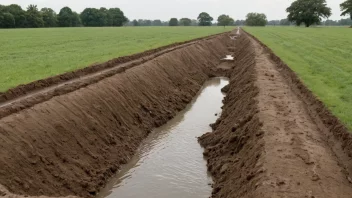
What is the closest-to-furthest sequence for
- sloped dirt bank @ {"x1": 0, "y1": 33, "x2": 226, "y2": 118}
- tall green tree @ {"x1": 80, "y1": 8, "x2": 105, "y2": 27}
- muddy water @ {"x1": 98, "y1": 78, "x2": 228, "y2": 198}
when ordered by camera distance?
→ muddy water @ {"x1": 98, "y1": 78, "x2": 228, "y2": 198} → sloped dirt bank @ {"x1": 0, "y1": 33, "x2": 226, "y2": 118} → tall green tree @ {"x1": 80, "y1": 8, "x2": 105, "y2": 27}

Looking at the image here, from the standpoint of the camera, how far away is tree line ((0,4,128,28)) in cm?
10162

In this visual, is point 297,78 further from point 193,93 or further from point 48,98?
point 48,98

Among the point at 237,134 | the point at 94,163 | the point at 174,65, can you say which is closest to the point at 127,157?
the point at 94,163

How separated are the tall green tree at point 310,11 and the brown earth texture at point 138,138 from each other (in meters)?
99.0

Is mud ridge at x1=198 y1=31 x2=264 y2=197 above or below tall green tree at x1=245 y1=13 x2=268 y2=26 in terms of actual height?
below

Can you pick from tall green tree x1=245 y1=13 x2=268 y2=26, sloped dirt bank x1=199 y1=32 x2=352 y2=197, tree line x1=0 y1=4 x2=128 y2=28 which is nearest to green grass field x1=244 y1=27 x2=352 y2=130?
sloped dirt bank x1=199 y1=32 x2=352 y2=197

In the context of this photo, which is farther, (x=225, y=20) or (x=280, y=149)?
(x=225, y=20)

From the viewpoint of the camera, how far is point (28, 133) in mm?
11727

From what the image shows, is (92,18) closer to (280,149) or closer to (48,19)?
(48,19)

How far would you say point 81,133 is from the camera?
542 inches

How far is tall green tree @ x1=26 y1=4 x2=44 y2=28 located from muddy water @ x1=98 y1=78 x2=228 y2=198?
9817 centimetres

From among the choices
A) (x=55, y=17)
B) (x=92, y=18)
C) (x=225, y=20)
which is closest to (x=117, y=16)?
(x=92, y=18)

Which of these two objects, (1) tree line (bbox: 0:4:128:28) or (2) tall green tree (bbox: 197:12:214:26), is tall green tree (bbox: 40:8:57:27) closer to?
(1) tree line (bbox: 0:4:128:28)

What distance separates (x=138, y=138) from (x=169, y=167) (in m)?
2.98
